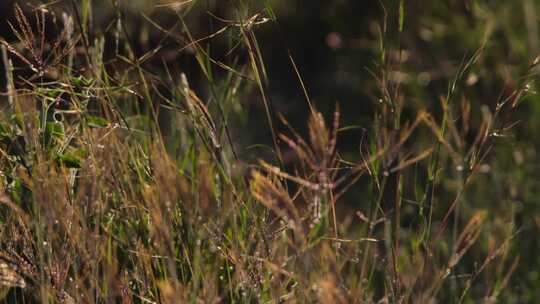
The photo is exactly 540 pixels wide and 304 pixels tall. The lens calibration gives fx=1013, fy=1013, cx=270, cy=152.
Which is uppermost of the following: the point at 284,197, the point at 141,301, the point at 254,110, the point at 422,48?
the point at 284,197

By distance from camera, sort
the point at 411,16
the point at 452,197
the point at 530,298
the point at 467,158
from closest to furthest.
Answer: the point at 467,158 → the point at 530,298 → the point at 452,197 → the point at 411,16

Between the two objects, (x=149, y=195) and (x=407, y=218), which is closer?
(x=149, y=195)

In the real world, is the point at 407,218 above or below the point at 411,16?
below

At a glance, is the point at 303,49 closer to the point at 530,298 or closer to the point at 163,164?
the point at 530,298

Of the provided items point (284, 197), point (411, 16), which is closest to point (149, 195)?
point (284, 197)

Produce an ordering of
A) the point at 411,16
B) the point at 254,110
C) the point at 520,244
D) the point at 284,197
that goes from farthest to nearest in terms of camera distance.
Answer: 1. the point at 254,110
2. the point at 411,16
3. the point at 520,244
4. the point at 284,197

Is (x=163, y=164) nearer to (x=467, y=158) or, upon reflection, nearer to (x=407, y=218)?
(x=467, y=158)

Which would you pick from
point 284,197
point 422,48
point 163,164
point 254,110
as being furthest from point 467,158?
point 254,110

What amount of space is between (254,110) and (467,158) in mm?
3060

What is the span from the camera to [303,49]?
513 cm

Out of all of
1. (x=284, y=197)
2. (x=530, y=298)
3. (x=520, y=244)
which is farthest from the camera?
(x=520, y=244)

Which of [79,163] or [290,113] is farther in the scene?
[290,113]

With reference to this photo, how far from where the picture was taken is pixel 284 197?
155cm

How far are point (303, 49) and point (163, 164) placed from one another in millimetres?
3586
